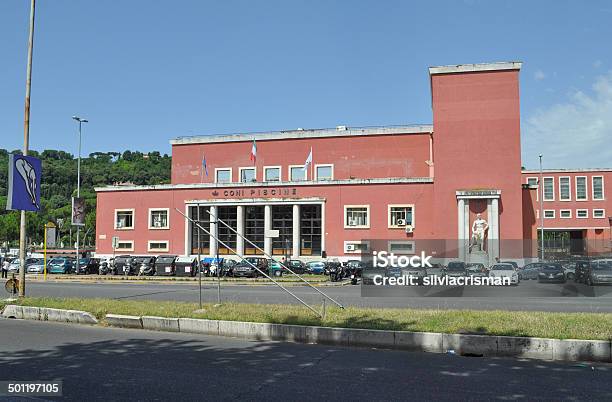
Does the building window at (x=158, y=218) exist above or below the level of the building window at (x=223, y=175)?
below

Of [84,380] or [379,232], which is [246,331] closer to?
[84,380]

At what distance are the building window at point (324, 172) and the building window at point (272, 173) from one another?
449 cm

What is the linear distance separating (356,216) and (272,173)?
13713 mm

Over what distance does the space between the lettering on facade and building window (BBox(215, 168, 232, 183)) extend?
19.6ft

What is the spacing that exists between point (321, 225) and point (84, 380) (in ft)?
156

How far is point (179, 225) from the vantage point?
57156mm

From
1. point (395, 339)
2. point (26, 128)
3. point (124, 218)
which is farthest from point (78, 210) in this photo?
point (395, 339)

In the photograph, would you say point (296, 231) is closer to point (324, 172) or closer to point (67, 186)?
point (324, 172)

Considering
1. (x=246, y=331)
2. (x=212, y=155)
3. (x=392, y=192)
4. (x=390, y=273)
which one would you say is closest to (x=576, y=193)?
(x=392, y=192)

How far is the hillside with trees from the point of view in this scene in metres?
113

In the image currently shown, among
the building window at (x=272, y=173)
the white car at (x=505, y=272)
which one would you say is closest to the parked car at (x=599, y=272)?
the white car at (x=505, y=272)

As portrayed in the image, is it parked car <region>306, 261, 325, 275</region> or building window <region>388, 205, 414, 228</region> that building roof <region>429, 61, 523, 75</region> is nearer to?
building window <region>388, 205, 414, 228</region>

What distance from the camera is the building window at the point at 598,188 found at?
74.2 m

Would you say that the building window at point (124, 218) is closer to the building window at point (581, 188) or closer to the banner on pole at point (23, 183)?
the banner on pole at point (23, 183)
